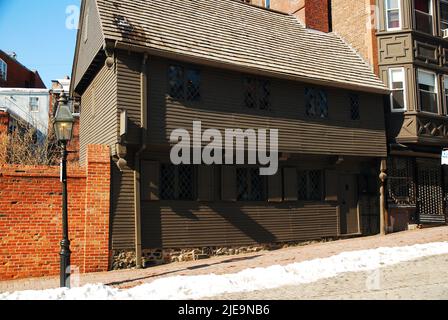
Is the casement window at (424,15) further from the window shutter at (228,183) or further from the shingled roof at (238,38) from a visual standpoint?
the window shutter at (228,183)

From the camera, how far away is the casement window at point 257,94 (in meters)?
16.3

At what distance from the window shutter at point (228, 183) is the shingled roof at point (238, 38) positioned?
130 inches

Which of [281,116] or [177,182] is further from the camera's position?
[281,116]

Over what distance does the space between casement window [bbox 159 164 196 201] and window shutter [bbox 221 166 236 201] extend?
0.98 metres

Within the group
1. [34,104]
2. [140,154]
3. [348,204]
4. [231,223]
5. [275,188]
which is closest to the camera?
[140,154]

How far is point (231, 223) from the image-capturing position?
50.6ft

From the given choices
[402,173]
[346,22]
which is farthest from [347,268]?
[346,22]

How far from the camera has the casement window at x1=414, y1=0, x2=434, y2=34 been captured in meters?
20.5

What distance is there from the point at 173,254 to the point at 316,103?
24.7 feet

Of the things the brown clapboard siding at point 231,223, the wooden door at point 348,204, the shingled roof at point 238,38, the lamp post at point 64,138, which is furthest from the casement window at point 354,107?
the lamp post at point 64,138

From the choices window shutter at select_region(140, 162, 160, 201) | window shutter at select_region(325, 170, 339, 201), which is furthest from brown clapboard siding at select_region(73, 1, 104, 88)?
window shutter at select_region(325, 170, 339, 201)

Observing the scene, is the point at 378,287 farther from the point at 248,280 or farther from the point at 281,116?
the point at 281,116

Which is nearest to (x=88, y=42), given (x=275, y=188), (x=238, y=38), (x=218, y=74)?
(x=218, y=74)

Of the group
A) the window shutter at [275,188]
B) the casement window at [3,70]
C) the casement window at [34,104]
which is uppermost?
the casement window at [3,70]
